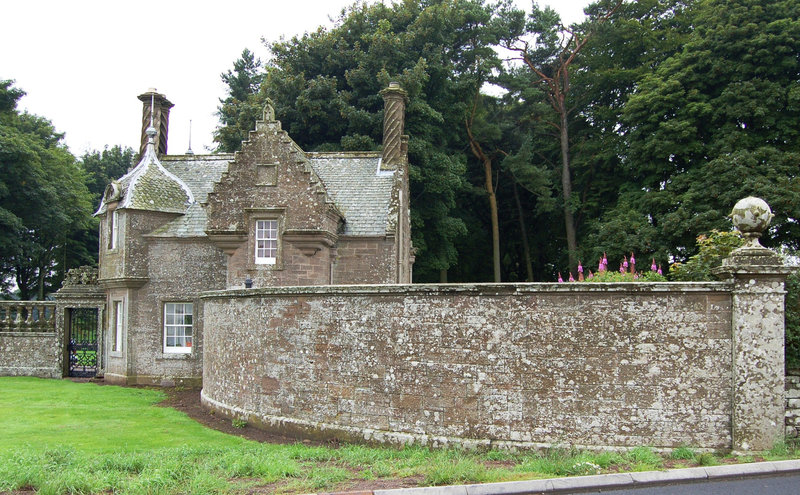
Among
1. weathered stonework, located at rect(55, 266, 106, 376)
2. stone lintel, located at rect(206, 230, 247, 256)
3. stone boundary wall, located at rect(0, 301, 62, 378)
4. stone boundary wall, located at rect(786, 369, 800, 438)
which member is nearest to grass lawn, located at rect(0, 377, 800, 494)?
stone boundary wall, located at rect(786, 369, 800, 438)

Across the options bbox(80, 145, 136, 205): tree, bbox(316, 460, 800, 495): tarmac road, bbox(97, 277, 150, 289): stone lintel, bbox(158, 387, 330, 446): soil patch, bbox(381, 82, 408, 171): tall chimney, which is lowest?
bbox(158, 387, 330, 446): soil patch

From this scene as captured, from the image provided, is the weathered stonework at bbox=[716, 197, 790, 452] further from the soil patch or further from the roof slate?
the roof slate

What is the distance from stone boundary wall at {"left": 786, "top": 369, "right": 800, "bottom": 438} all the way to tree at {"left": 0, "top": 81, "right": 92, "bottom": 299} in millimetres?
37912

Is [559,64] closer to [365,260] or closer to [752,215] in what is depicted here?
[365,260]

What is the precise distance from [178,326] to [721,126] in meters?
25.3

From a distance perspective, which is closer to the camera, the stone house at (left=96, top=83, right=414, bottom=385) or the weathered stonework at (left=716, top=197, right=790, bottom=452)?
the weathered stonework at (left=716, top=197, right=790, bottom=452)

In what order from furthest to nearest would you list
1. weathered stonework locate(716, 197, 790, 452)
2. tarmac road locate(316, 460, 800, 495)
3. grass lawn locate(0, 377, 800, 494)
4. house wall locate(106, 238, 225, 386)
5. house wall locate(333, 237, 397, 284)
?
house wall locate(106, 238, 225, 386), house wall locate(333, 237, 397, 284), weathered stonework locate(716, 197, 790, 452), grass lawn locate(0, 377, 800, 494), tarmac road locate(316, 460, 800, 495)

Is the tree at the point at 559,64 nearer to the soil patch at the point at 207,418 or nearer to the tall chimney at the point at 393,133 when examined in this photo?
the tall chimney at the point at 393,133

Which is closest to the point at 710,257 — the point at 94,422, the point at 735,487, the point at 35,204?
the point at 735,487

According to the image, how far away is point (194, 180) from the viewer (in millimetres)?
24891

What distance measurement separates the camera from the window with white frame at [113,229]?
75.4ft

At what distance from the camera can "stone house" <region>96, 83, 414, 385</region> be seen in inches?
797

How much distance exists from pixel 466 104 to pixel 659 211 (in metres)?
13.5

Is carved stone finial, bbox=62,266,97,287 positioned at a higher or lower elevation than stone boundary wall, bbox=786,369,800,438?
higher
